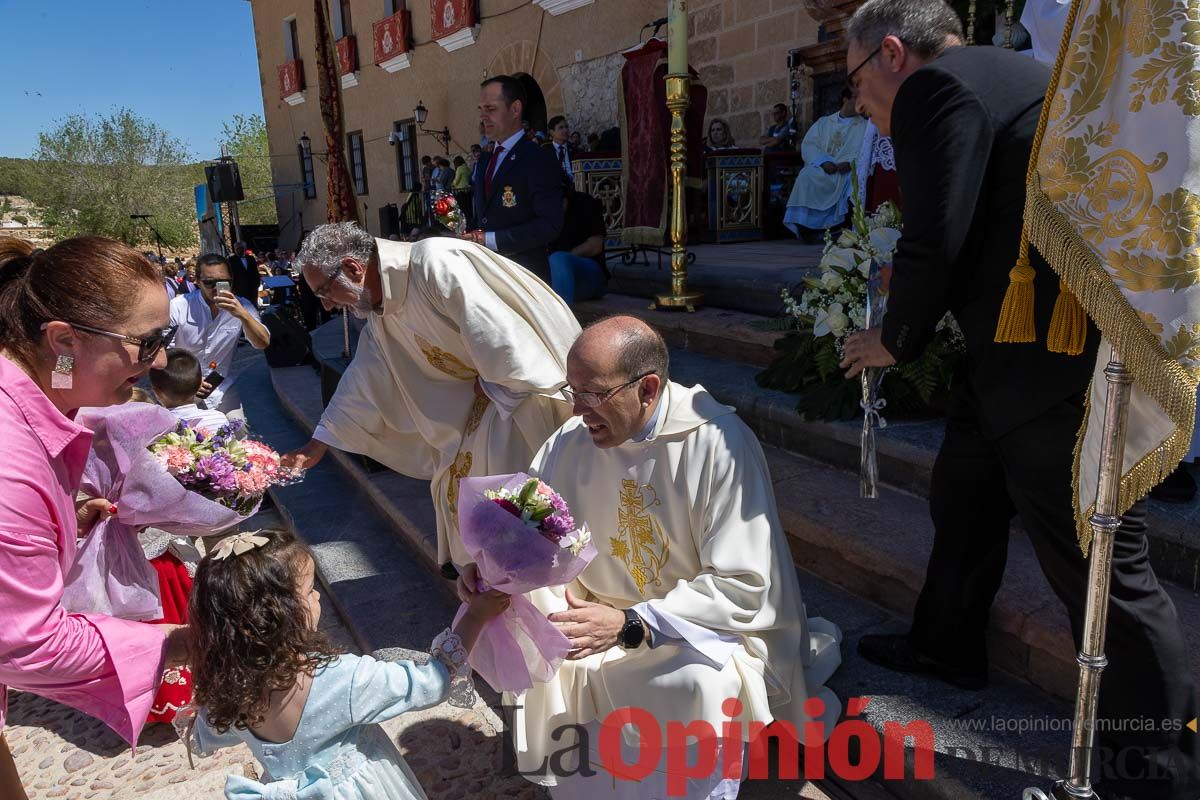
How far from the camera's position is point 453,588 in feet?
11.7

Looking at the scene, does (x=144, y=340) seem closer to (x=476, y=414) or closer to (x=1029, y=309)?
(x=476, y=414)

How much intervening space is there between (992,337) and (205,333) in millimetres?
5153

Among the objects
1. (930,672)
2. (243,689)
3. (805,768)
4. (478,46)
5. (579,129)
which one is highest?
(478,46)

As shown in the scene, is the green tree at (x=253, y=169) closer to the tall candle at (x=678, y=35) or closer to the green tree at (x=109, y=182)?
the green tree at (x=109, y=182)

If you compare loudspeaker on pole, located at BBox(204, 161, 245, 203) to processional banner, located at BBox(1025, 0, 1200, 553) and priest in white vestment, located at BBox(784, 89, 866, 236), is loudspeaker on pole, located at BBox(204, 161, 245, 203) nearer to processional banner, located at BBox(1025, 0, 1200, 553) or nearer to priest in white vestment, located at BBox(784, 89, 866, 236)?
priest in white vestment, located at BBox(784, 89, 866, 236)

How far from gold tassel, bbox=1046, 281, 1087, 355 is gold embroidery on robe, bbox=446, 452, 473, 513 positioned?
2.23 m

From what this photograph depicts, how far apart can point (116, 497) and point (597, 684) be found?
1.72 metres

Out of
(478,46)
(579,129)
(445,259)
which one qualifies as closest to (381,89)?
(478,46)

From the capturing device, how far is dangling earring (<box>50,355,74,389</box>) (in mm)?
1663

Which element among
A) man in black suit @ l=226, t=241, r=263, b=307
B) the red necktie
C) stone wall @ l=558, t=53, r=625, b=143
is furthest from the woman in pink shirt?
stone wall @ l=558, t=53, r=625, b=143

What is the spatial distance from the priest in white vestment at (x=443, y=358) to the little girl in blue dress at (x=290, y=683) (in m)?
1.21

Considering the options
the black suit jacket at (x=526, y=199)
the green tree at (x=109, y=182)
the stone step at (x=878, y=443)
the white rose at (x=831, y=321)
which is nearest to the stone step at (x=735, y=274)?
the stone step at (x=878, y=443)

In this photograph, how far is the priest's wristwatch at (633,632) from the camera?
6.45 feet

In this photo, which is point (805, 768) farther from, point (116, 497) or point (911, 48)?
point (116, 497)
